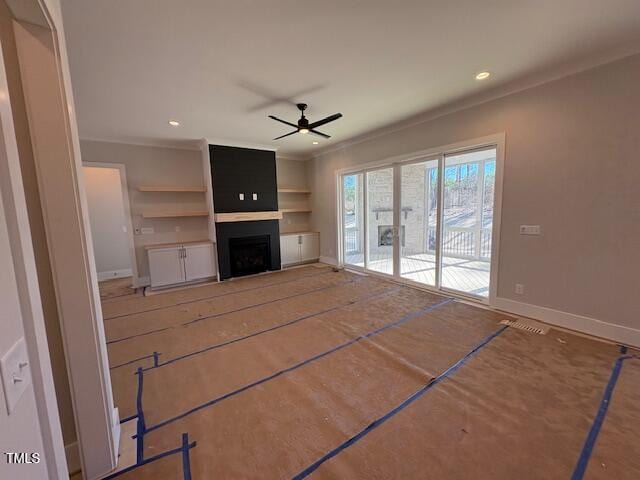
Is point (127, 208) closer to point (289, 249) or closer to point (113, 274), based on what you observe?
point (113, 274)

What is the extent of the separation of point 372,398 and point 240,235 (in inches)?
170

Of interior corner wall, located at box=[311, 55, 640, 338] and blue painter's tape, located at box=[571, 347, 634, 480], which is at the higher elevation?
interior corner wall, located at box=[311, 55, 640, 338]

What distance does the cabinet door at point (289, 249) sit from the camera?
6285mm

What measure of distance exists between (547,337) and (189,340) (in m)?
3.83

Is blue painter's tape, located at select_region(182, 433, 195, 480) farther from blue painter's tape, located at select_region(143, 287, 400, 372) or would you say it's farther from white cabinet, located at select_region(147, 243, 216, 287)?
white cabinet, located at select_region(147, 243, 216, 287)

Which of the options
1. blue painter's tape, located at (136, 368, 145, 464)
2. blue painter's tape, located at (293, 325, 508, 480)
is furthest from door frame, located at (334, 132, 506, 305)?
blue painter's tape, located at (136, 368, 145, 464)

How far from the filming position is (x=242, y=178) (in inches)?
216

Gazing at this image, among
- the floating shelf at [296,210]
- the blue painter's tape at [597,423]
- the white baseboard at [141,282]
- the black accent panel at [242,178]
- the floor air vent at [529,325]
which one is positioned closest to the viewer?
the blue painter's tape at [597,423]

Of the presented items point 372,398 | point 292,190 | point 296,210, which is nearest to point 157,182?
point 292,190

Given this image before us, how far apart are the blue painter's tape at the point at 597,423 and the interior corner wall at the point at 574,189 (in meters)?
0.68

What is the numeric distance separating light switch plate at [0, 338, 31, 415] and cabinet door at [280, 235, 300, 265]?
5591mm

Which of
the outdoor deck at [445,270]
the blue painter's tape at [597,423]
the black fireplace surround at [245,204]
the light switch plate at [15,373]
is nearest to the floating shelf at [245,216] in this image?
the black fireplace surround at [245,204]

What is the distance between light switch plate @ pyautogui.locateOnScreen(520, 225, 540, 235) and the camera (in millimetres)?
3083

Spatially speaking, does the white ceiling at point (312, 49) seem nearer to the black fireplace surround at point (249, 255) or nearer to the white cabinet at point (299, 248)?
the black fireplace surround at point (249, 255)
